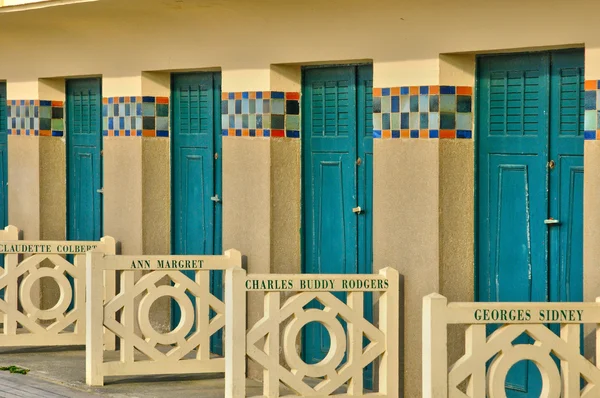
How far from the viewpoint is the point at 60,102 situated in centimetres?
1401

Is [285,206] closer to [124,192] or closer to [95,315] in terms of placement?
[95,315]

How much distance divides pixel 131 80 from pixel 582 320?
564 cm

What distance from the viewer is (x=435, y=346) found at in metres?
7.95

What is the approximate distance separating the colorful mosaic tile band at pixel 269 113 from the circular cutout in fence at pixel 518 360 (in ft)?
11.4

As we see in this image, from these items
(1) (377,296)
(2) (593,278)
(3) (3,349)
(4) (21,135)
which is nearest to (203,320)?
(1) (377,296)

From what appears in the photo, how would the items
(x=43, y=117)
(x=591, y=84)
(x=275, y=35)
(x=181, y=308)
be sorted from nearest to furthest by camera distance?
(x=591, y=84)
(x=181, y=308)
(x=275, y=35)
(x=43, y=117)

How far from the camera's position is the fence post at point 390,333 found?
948cm

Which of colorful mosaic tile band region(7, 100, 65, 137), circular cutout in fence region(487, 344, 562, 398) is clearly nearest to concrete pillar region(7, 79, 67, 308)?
colorful mosaic tile band region(7, 100, 65, 137)

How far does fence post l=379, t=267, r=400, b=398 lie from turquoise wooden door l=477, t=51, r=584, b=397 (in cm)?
55

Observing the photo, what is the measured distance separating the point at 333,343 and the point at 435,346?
4.75ft

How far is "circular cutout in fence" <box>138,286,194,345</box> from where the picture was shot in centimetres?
1059

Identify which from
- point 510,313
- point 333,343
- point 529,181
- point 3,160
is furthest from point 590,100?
point 3,160

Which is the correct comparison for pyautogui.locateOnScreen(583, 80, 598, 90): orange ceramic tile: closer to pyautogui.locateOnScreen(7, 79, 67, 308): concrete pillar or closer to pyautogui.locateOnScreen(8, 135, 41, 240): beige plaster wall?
pyautogui.locateOnScreen(7, 79, 67, 308): concrete pillar

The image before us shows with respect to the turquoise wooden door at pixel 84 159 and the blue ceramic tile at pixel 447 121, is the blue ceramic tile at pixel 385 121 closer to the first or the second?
the blue ceramic tile at pixel 447 121
